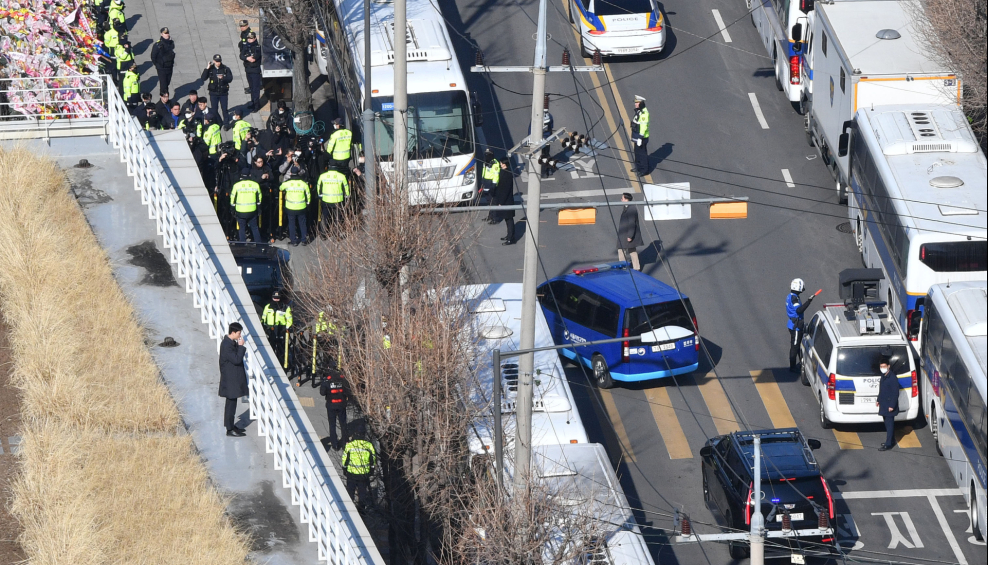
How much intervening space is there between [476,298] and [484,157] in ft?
25.7

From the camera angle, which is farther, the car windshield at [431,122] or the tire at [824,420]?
the car windshield at [431,122]

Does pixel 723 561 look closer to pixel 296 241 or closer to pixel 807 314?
pixel 807 314

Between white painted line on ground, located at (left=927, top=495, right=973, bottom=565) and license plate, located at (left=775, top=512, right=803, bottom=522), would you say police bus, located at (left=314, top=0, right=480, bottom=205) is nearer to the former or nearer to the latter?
white painted line on ground, located at (left=927, top=495, right=973, bottom=565)

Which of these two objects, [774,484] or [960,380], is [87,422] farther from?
[960,380]

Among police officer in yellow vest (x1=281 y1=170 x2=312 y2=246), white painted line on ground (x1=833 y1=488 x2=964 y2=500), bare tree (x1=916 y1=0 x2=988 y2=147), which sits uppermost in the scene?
bare tree (x1=916 y1=0 x2=988 y2=147)

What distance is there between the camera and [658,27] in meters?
38.8

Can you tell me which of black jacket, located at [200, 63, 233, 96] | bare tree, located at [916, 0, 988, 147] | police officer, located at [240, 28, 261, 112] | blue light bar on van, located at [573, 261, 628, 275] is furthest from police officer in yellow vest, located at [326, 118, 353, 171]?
bare tree, located at [916, 0, 988, 147]

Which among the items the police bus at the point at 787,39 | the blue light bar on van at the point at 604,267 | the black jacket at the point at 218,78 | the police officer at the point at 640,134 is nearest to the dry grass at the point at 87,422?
the blue light bar on van at the point at 604,267

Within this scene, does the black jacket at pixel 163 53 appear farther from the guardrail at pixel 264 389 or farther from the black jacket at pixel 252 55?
the guardrail at pixel 264 389

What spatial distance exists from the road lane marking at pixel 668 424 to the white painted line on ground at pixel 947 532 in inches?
149

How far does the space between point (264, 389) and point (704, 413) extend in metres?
9.81

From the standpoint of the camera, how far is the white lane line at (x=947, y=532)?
24477mm

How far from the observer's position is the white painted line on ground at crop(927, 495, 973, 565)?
80.3 ft

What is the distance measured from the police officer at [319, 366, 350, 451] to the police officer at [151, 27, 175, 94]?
13.4 m
